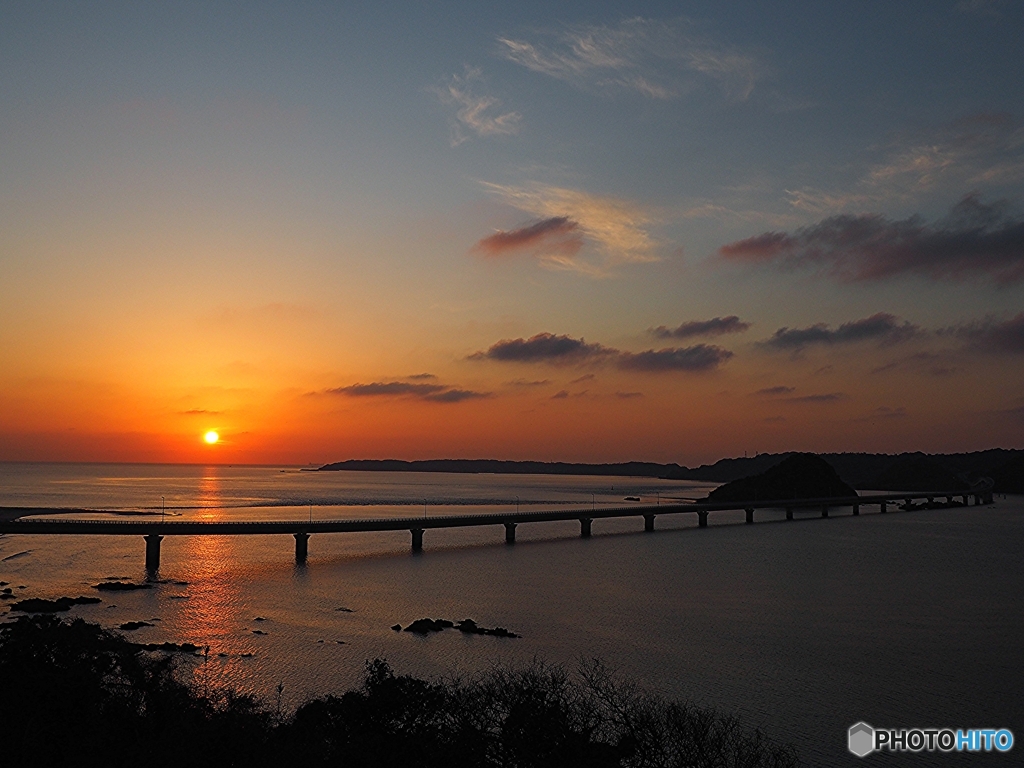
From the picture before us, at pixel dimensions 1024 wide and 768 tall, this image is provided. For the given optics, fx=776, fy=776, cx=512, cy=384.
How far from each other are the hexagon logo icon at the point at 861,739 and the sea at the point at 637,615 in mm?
549

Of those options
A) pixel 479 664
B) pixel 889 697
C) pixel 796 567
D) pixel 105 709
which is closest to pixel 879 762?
pixel 889 697

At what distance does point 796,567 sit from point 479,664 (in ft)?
188

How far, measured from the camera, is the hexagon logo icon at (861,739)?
29656mm

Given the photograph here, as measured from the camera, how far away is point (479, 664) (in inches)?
1623

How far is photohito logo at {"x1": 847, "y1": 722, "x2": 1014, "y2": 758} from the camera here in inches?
1192

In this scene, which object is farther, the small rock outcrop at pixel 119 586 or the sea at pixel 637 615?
the small rock outcrop at pixel 119 586

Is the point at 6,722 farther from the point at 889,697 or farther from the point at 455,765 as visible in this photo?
the point at 889,697

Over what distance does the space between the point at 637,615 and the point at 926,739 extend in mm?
26217

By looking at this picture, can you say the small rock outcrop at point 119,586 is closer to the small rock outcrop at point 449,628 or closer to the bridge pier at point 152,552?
the bridge pier at point 152,552

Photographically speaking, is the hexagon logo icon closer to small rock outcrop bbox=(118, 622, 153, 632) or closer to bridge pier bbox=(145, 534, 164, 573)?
small rock outcrop bbox=(118, 622, 153, 632)

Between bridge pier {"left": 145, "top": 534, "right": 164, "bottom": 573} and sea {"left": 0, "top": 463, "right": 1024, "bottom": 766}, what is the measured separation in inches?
57.9

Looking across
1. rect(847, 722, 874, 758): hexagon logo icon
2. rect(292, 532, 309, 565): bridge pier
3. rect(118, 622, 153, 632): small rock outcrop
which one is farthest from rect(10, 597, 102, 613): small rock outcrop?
rect(847, 722, 874, 758): hexagon logo icon

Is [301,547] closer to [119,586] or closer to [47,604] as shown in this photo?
[119,586]

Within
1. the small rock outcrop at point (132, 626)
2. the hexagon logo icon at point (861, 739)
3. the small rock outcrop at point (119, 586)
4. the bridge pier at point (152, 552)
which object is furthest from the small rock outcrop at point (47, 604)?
the hexagon logo icon at point (861, 739)
